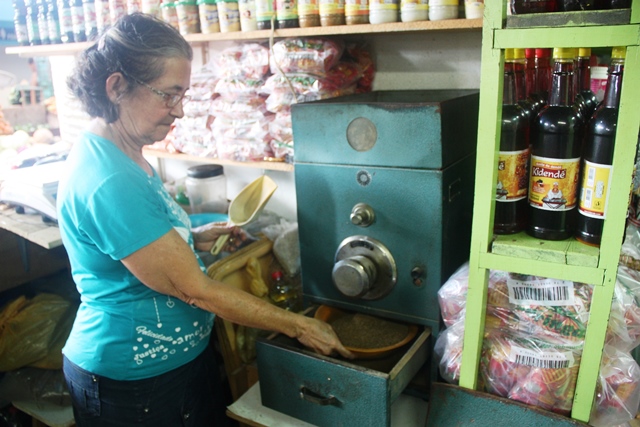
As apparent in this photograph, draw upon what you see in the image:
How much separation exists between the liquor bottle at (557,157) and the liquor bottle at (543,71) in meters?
0.23

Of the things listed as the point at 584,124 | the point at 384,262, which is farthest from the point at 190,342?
the point at 584,124

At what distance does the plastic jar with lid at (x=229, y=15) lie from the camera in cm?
168

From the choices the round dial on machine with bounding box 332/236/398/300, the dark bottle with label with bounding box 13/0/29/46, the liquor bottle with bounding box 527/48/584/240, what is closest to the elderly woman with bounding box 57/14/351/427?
the round dial on machine with bounding box 332/236/398/300

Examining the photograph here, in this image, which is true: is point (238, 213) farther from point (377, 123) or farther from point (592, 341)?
point (592, 341)

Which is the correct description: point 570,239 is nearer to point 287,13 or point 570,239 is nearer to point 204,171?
point 287,13

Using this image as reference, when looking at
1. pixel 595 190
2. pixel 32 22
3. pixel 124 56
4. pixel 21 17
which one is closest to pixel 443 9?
pixel 595 190

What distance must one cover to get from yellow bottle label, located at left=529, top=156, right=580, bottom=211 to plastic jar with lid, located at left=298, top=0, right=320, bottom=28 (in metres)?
0.86

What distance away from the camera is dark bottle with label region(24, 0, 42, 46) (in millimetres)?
2271

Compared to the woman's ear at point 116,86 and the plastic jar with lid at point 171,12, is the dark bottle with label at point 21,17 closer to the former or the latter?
the plastic jar with lid at point 171,12

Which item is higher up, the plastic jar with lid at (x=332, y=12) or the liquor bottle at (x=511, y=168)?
the plastic jar with lid at (x=332, y=12)

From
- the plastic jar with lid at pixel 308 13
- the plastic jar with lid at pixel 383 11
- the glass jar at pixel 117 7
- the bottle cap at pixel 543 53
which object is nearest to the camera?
the bottle cap at pixel 543 53

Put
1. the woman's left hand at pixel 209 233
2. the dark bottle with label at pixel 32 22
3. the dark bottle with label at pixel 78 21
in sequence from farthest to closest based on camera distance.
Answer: the dark bottle with label at pixel 32 22 → the dark bottle with label at pixel 78 21 → the woman's left hand at pixel 209 233

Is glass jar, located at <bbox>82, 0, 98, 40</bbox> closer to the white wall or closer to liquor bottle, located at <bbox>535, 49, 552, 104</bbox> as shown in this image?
the white wall

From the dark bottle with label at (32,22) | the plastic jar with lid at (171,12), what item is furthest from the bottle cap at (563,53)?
the dark bottle with label at (32,22)
